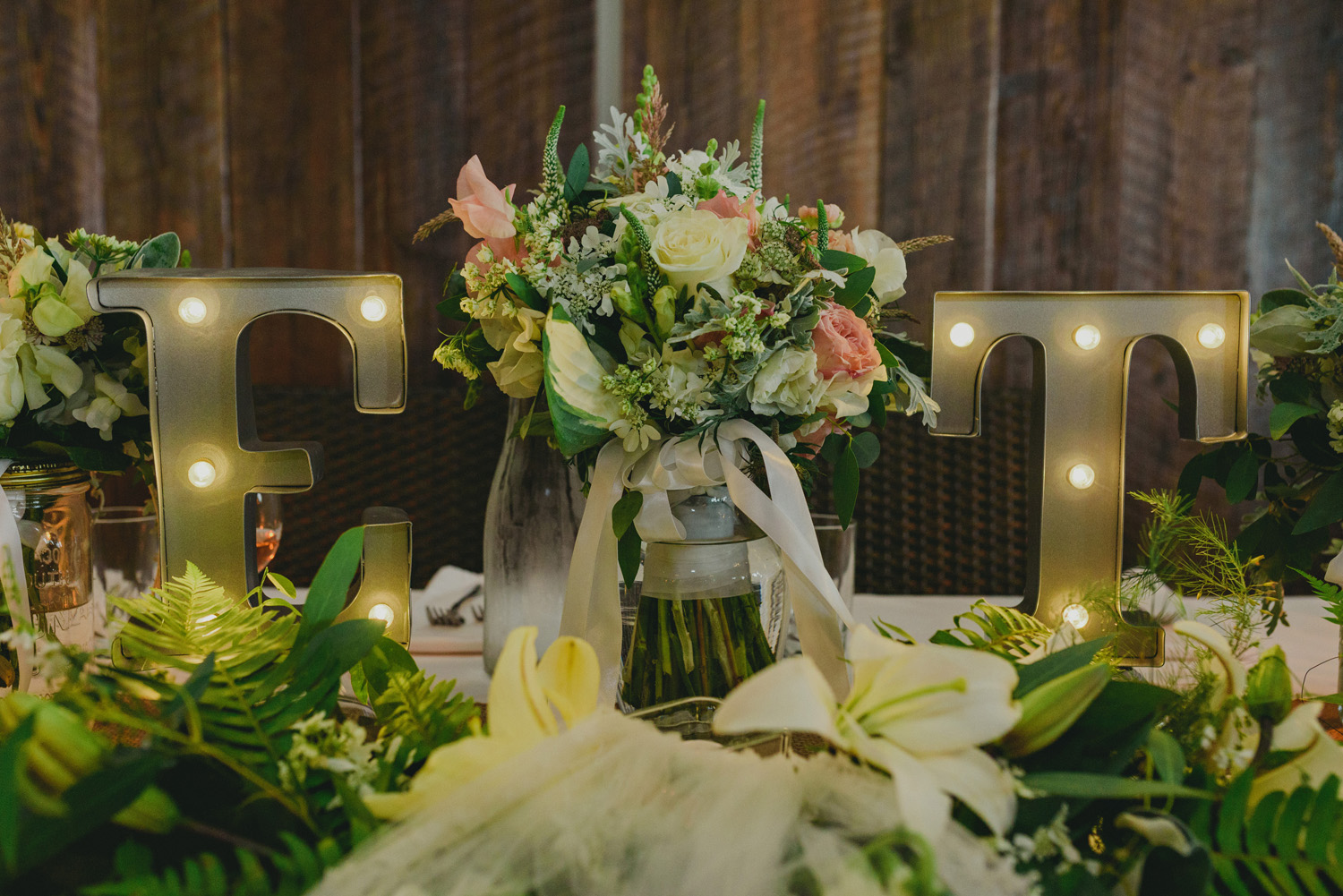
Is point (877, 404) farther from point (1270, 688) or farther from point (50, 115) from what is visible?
point (50, 115)

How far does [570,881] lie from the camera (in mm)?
325

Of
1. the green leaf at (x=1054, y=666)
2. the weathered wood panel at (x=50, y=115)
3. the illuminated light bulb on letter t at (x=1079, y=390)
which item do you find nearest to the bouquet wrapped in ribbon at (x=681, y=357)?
the illuminated light bulb on letter t at (x=1079, y=390)

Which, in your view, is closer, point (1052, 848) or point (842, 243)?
point (1052, 848)

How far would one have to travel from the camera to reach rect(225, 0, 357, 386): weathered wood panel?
1629 millimetres

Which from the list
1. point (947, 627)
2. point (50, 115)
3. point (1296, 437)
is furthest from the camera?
point (50, 115)

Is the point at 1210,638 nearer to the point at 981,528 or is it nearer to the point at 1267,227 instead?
the point at 981,528

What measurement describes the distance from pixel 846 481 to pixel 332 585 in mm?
426

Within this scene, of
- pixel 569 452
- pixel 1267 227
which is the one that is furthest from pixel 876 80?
pixel 569 452

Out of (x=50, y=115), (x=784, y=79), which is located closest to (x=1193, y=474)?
(x=784, y=79)

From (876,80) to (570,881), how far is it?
166cm

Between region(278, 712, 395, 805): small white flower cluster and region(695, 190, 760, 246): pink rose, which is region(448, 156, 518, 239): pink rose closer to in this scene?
region(695, 190, 760, 246): pink rose

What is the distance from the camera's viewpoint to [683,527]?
69 centimetres

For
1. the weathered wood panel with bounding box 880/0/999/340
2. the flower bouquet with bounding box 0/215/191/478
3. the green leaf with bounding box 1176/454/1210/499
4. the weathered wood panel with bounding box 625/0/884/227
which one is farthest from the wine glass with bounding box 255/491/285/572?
the weathered wood panel with bounding box 880/0/999/340

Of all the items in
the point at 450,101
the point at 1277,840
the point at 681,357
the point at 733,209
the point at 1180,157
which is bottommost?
the point at 1277,840
